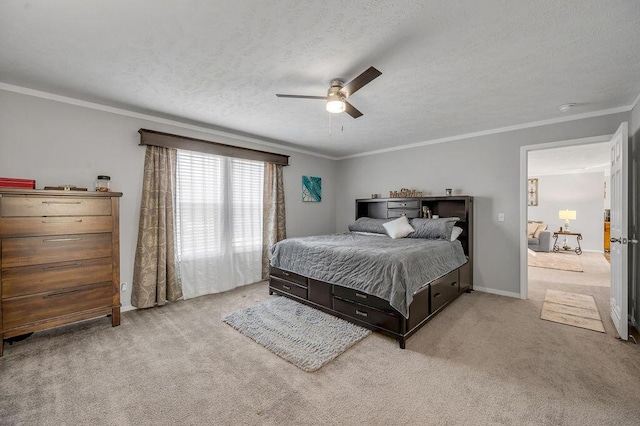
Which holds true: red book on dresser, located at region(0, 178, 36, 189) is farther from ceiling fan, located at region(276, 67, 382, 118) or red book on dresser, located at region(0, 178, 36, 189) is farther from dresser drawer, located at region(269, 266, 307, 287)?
dresser drawer, located at region(269, 266, 307, 287)

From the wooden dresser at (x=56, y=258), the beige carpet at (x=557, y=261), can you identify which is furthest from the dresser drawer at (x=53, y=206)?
the beige carpet at (x=557, y=261)

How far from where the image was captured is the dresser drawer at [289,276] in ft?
11.2

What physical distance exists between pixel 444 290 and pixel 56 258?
4083 mm

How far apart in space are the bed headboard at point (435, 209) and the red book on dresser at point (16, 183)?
4.45 meters

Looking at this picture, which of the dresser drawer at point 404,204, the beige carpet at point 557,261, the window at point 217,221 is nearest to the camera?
the window at point 217,221

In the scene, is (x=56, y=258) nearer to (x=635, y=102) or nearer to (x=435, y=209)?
(x=435, y=209)

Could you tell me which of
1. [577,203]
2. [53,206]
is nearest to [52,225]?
[53,206]

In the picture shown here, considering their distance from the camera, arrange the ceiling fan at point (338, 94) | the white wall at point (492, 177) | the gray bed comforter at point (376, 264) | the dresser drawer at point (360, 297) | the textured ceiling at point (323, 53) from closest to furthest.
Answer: the textured ceiling at point (323, 53), the ceiling fan at point (338, 94), the gray bed comforter at point (376, 264), the dresser drawer at point (360, 297), the white wall at point (492, 177)

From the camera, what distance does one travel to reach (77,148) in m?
2.96

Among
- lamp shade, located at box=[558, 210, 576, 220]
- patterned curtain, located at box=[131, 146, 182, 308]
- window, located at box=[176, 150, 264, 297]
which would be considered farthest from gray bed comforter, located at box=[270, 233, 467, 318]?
lamp shade, located at box=[558, 210, 576, 220]

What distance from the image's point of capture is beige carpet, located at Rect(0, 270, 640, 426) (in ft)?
5.45

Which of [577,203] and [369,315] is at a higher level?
[577,203]

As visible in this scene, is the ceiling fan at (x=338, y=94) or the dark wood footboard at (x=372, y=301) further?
the dark wood footboard at (x=372, y=301)

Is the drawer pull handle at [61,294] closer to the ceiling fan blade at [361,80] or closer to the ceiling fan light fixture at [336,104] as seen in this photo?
the ceiling fan light fixture at [336,104]
